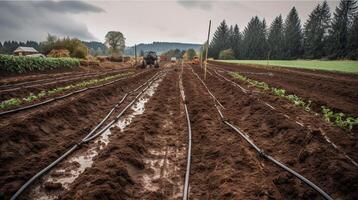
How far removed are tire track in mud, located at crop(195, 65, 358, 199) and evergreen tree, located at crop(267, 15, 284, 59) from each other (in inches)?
2685

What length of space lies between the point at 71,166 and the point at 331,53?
6474 cm

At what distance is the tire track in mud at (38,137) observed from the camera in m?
3.71

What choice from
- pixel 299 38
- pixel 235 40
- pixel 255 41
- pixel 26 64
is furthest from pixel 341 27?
pixel 26 64

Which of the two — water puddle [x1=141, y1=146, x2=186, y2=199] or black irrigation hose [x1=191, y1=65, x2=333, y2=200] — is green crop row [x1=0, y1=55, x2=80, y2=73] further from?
black irrigation hose [x1=191, y1=65, x2=333, y2=200]

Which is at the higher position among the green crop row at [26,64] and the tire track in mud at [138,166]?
the green crop row at [26,64]

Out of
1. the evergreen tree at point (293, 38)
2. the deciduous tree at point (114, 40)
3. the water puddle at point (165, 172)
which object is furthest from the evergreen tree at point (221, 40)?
the water puddle at point (165, 172)

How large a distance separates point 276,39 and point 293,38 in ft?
20.5

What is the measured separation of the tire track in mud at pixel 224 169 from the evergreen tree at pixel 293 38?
69.2m

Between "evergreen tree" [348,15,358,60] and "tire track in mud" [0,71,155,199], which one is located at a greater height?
"evergreen tree" [348,15,358,60]

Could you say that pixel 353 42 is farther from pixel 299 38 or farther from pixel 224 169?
pixel 224 169

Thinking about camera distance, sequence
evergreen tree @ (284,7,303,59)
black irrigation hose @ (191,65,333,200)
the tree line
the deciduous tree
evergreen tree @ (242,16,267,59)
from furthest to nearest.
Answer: the deciduous tree
evergreen tree @ (242,16,267,59)
evergreen tree @ (284,7,303,59)
the tree line
black irrigation hose @ (191,65,333,200)

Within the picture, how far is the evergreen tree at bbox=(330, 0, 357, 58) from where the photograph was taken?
5234cm

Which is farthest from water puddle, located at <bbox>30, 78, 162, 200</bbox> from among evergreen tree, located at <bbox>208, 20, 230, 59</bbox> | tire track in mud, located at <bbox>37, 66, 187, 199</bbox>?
evergreen tree, located at <bbox>208, 20, 230, 59</bbox>

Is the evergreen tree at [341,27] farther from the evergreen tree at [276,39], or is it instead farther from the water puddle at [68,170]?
the water puddle at [68,170]
